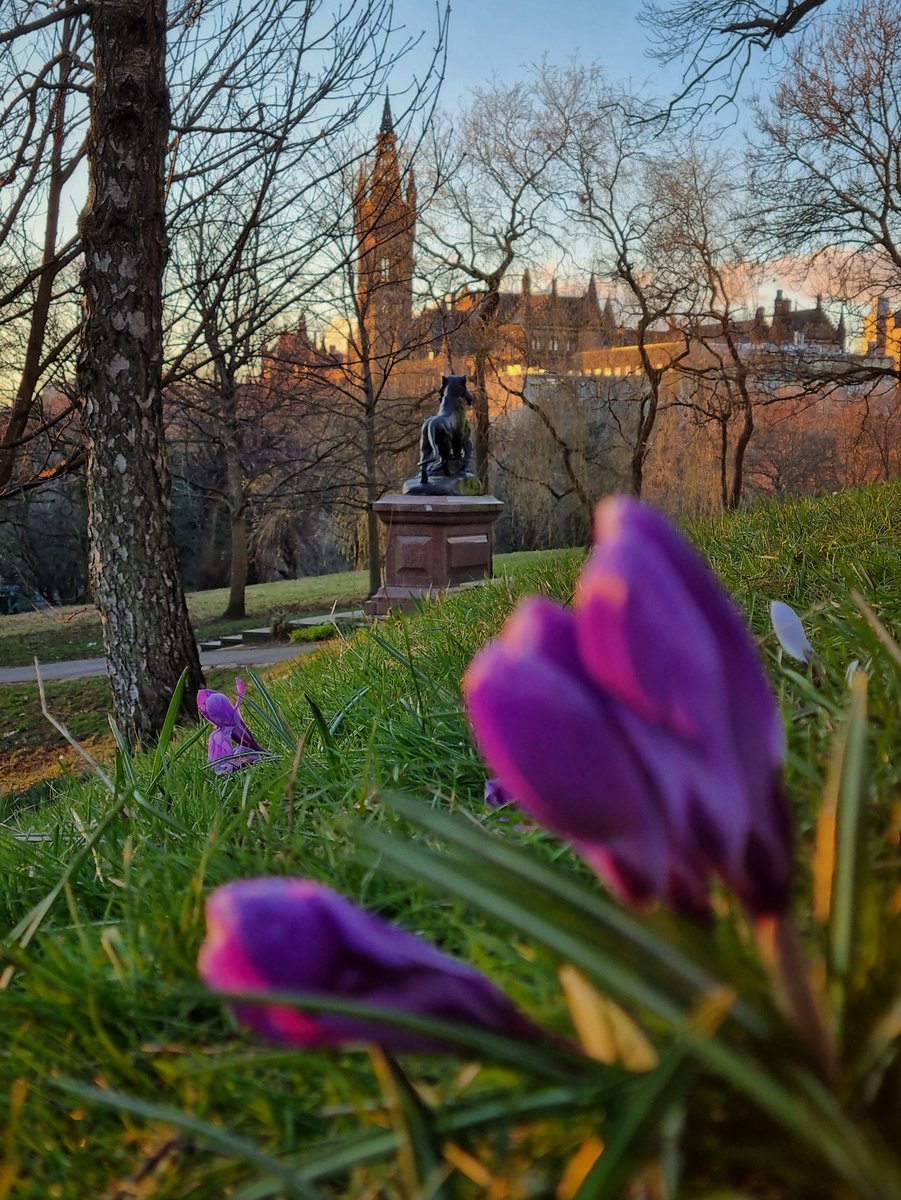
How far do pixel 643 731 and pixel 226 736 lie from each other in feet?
5.38

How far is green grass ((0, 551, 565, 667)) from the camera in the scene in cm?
1934

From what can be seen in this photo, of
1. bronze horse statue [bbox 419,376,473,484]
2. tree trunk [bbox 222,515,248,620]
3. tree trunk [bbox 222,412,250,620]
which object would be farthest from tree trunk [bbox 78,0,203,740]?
tree trunk [bbox 222,515,248,620]

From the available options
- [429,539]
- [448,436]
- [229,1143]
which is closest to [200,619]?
[448,436]

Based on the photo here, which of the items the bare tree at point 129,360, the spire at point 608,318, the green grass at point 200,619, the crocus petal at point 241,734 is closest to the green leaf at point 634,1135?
the crocus petal at point 241,734

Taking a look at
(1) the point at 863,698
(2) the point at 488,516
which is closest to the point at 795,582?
(1) the point at 863,698

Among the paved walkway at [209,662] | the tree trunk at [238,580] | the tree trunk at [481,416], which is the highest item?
the tree trunk at [481,416]

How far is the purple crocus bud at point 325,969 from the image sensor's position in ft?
1.48

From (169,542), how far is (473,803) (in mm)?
5437

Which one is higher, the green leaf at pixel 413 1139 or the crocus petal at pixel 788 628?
the crocus petal at pixel 788 628

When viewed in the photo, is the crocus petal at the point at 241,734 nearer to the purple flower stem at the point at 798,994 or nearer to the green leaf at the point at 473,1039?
the green leaf at the point at 473,1039

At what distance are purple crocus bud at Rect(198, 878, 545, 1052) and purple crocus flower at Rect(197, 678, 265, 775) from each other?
54.6 inches

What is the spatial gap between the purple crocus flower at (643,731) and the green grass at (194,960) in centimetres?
16

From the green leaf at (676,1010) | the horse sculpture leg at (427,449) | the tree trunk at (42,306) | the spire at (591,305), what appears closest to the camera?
the green leaf at (676,1010)

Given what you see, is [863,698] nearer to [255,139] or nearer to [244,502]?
[255,139]
